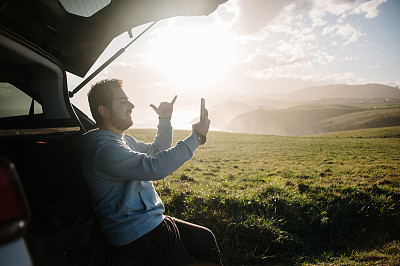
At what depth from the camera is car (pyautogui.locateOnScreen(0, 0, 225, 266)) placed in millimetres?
863

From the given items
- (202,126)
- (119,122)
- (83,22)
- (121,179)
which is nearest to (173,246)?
(121,179)

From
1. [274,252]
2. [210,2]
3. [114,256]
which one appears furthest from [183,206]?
[210,2]

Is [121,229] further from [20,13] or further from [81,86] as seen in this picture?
[20,13]

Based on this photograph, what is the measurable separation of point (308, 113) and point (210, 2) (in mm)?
148220

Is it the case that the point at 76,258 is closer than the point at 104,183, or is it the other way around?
the point at 76,258

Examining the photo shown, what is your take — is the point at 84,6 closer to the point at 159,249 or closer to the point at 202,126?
the point at 202,126

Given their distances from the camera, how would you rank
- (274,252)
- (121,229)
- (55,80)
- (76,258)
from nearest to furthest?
(76,258) < (121,229) < (55,80) < (274,252)

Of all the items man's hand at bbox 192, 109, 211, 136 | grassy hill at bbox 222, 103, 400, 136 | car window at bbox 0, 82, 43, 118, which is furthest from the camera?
grassy hill at bbox 222, 103, 400, 136

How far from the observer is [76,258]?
62.8 inches

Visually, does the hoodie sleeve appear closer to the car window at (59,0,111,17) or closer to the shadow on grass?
the car window at (59,0,111,17)

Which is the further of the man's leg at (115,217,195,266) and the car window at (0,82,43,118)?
the car window at (0,82,43,118)

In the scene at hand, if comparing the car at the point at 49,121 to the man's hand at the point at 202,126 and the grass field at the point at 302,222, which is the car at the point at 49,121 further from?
the grass field at the point at 302,222

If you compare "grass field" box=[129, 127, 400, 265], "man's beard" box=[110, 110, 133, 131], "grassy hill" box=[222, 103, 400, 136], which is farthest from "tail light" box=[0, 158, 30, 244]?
"grassy hill" box=[222, 103, 400, 136]

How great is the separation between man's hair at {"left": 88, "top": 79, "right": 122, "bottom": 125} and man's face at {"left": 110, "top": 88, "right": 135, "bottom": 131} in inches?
2.0
